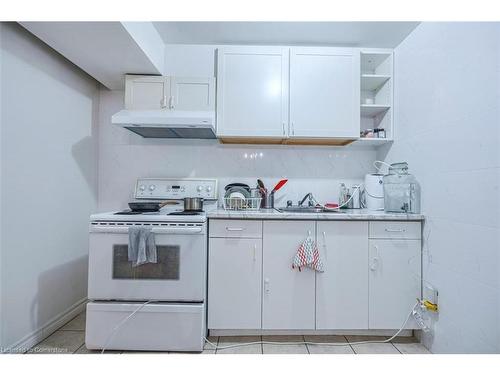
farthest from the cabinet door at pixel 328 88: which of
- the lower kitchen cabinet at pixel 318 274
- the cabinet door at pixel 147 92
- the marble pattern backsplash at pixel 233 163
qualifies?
the cabinet door at pixel 147 92

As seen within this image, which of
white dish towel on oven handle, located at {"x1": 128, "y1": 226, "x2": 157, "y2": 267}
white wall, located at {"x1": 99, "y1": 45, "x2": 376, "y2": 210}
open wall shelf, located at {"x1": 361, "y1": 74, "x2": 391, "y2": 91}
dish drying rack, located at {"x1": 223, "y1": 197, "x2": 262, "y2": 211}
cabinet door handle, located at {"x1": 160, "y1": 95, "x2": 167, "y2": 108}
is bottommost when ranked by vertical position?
white dish towel on oven handle, located at {"x1": 128, "y1": 226, "x2": 157, "y2": 267}

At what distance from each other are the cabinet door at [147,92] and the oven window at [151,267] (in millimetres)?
1129

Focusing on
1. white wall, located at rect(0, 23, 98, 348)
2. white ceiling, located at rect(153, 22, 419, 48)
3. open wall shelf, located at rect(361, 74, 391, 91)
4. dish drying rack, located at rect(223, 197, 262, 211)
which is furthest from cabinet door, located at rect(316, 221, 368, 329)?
white wall, located at rect(0, 23, 98, 348)

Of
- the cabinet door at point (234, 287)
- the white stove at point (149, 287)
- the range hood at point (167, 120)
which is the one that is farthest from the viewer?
the range hood at point (167, 120)

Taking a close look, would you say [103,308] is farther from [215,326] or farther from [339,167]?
[339,167]

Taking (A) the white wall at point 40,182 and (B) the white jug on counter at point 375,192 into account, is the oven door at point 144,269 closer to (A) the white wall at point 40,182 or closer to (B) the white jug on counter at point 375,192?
(A) the white wall at point 40,182

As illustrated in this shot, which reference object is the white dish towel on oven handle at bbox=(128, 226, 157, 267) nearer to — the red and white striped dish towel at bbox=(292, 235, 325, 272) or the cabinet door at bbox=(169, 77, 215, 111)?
the red and white striped dish towel at bbox=(292, 235, 325, 272)

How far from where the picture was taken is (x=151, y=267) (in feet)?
5.39

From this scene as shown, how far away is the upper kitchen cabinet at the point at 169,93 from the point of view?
2076mm

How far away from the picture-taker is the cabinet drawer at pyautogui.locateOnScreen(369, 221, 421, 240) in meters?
1.78

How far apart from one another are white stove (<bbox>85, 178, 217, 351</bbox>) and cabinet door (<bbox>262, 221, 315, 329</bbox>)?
0.44 m

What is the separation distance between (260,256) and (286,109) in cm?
116

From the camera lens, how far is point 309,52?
2.07 metres

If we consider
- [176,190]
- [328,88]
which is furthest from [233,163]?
[328,88]
